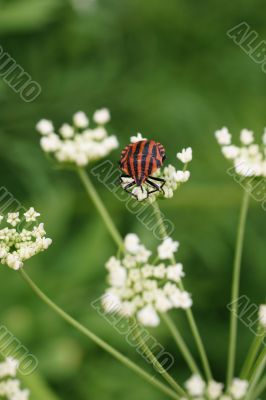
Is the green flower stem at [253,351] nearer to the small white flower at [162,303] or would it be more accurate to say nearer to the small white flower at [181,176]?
the small white flower at [162,303]

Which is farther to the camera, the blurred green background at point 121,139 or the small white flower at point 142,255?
the blurred green background at point 121,139

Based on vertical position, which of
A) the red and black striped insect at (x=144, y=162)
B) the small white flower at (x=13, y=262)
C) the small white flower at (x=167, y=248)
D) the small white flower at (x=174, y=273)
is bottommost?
the small white flower at (x=13, y=262)

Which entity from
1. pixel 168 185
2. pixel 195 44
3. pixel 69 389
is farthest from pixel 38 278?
pixel 195 44

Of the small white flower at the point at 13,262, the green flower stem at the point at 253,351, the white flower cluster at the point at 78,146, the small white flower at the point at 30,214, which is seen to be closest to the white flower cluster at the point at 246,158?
the white flower cluster at the point at 78,146

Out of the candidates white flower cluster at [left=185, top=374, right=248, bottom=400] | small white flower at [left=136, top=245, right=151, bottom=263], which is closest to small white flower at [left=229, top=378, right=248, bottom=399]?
white flower cluster at [left=185, top=374, right=248, bottom=400]

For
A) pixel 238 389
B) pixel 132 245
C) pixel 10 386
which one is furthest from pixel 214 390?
pixel 10 386

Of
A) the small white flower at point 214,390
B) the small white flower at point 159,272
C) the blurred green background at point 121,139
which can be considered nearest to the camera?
the small white flower at point 214,390

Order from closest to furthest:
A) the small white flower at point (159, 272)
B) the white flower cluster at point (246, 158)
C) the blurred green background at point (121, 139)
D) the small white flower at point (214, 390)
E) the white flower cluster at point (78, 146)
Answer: the small white flower at point (214, 390), the small white flower at point (159, 272), the white flower cluster at point (246, 158), the white flower cluster at point (78, 146), the blurred green background at point (121, 139)

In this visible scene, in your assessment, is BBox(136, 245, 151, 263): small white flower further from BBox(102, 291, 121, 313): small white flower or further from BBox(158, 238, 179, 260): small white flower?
BBox(102, 291, 121, 313): small white flower
